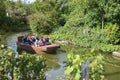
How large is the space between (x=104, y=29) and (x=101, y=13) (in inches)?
66.4

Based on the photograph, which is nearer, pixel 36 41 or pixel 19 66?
pixel 19 66

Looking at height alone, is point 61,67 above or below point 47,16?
below

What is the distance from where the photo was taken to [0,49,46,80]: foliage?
33.4ft

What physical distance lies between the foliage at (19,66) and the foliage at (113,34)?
49.6ft

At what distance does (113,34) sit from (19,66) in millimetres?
15776

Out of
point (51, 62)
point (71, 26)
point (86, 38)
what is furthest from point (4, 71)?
point (71, 26)

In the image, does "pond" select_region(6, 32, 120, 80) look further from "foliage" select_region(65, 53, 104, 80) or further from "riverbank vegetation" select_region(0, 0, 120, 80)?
"foliage" select_region(65, 53, 104, 80)

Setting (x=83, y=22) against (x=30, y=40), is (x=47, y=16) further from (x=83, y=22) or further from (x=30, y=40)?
(x=30, y=40)

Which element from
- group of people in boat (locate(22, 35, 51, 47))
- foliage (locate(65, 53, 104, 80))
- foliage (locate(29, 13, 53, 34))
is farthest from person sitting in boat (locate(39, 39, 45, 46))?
foliage (locate(65, 53, 104, 80))

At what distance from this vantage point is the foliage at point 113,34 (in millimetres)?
24891

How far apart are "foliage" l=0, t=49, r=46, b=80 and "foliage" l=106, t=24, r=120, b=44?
15.1m

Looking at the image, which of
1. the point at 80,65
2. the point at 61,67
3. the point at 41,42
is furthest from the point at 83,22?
the point at 80,65

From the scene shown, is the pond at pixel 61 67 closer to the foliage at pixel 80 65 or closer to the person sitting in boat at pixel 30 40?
the person sitting in boat at pixel 30 40

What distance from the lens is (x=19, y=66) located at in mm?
10320
